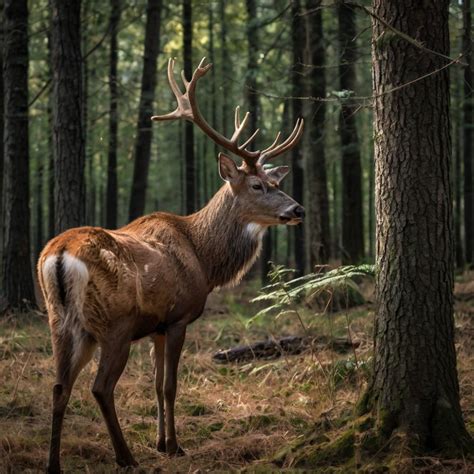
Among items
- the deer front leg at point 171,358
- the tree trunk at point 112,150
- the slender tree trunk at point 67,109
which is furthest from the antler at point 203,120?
the tree trunk at point 112,150

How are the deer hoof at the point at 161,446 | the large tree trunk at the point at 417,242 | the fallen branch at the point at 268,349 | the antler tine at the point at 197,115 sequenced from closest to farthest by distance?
the large tree trunk at the point at 417,242, the deer hoof at the point at 161,446, the antler tine at the point at 197,115, the fallen branch at the point at 268,349

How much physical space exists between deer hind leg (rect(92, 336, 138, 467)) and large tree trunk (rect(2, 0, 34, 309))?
7.03m

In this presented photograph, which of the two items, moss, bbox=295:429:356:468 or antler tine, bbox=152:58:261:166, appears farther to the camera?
antler tine, bbox=152:58:261:166

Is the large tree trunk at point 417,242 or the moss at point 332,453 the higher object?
the large tree trunk at point 417,242

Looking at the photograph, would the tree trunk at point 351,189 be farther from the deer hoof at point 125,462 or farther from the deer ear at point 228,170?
the deer hoof at point 125,462

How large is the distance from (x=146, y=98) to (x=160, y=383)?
11000 millimetres

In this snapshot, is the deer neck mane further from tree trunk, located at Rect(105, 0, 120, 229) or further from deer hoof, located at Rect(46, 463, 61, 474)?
tree trunk, located at Rect(105, 0, 120, 229)

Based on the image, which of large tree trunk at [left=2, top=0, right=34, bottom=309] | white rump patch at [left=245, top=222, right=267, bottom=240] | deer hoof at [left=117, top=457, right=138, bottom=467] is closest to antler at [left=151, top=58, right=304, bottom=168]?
white rump patch at [left=245, top=222, right=267, bottom=240]

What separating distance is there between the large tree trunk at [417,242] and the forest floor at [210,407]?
41 centimetres

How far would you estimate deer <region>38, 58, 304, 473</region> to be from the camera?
5.27m

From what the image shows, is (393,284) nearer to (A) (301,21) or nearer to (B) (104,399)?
(B) (104,399)

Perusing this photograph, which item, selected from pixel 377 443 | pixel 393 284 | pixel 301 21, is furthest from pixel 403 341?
pixel 301 21

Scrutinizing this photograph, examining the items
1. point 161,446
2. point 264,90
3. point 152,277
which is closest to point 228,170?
point 152,277

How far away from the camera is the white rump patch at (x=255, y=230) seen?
23.6 feet
